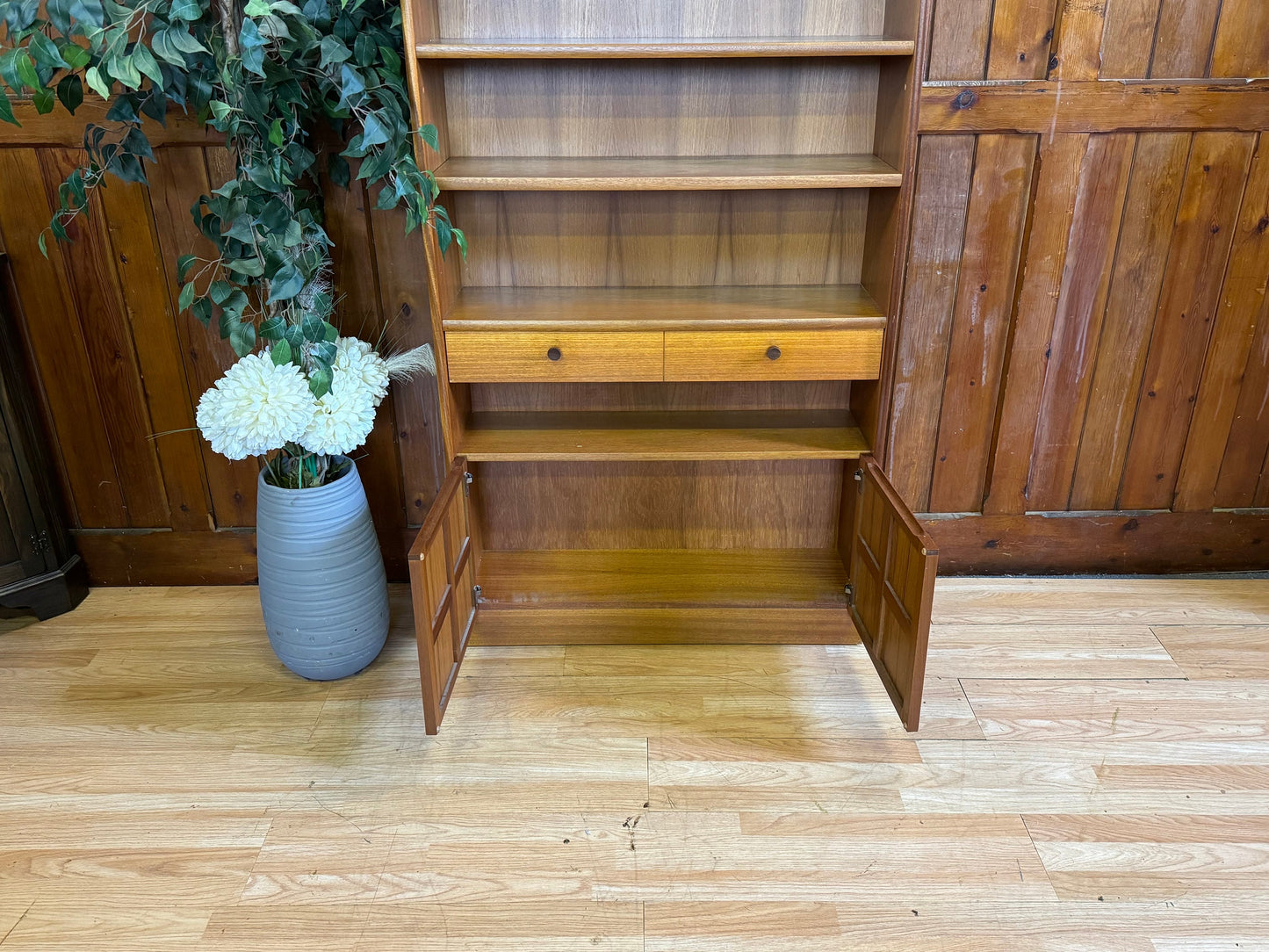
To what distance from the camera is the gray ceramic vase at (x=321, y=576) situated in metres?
2.20

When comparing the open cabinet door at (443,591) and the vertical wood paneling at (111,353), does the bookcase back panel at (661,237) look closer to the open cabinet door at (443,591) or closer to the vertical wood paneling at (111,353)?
the open cabinet door at (443,591)

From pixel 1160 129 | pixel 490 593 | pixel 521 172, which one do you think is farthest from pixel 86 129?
pixel 1160 129

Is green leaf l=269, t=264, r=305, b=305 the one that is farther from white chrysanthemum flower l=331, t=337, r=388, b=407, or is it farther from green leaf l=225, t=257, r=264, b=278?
white chrysanthemum flower l=331, t=337, r=388, b=407

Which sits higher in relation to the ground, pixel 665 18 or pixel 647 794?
pixel 665 18

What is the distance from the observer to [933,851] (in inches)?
72.3

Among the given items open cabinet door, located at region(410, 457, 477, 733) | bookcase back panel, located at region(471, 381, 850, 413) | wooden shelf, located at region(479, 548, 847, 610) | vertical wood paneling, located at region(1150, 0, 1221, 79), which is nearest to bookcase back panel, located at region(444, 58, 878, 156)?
bookcase back panel, located at region(471, 381, 850, 413)

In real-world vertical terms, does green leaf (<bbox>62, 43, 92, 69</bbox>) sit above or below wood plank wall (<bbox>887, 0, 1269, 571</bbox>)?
above

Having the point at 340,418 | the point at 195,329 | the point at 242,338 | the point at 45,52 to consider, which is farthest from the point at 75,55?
the point at 195,329

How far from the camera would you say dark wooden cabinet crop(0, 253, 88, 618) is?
→ 242 centimetres

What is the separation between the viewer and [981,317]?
2516 mm

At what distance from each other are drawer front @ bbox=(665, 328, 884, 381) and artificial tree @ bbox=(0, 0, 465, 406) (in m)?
0.55

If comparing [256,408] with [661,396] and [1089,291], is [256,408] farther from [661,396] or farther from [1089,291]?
[1089,291]

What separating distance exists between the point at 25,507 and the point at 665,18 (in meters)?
2.01

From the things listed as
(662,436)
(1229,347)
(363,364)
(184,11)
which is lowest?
(662,436)
